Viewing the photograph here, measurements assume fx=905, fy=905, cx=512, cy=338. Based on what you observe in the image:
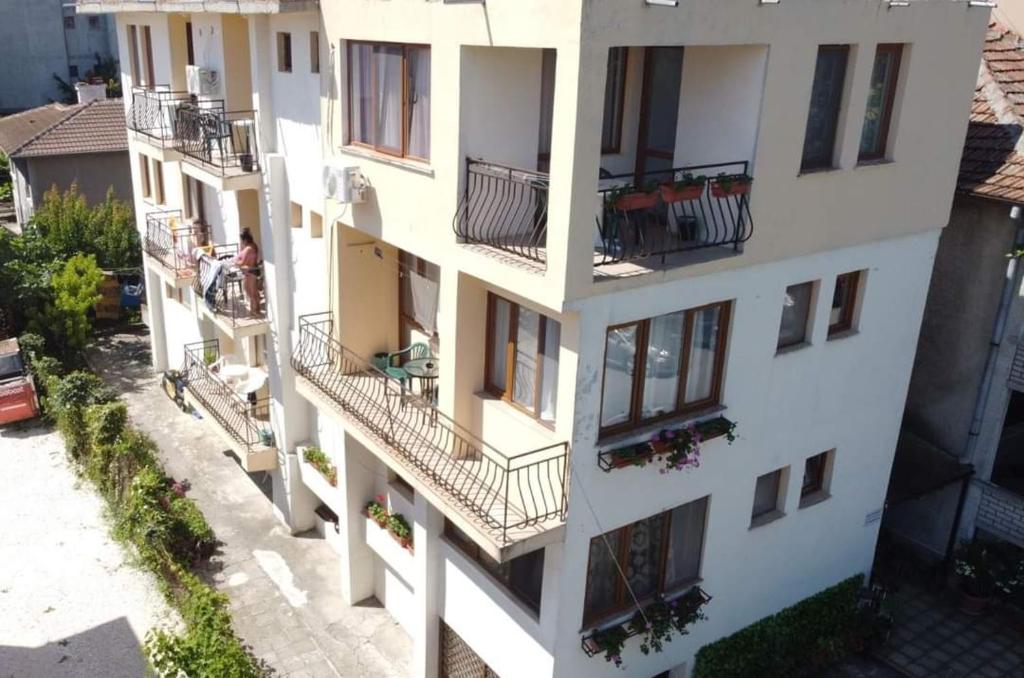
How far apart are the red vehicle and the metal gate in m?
15.9

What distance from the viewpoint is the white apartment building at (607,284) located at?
38.1ft

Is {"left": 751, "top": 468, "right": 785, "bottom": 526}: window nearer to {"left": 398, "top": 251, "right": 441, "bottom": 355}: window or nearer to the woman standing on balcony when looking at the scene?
{"left": 398, "top": 251, "right": 441, "bottom": 355}: window

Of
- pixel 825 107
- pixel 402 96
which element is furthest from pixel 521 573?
pixel 825 107

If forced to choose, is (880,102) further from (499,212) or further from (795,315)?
(499,212)

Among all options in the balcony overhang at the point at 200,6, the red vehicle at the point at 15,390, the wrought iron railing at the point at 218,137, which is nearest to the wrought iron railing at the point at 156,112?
the wrought iron railing at the point at 218,137

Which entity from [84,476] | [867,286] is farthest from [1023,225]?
[84,476]

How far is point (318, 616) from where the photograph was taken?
18.1 meters

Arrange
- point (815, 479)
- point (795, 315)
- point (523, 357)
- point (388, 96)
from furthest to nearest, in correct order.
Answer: point (815, 479), point (795, 315), point (388, 96), point (523, 357)

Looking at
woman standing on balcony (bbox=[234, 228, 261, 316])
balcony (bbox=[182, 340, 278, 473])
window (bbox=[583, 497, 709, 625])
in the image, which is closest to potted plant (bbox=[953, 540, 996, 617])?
window (bbox=[583, 497, 709, 625])

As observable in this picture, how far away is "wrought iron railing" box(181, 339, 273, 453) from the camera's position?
20359 mm

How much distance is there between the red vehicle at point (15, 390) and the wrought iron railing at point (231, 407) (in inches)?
233

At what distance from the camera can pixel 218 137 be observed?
63.0 feet

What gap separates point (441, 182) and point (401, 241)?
62.7 inches

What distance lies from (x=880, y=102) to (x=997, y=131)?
4889 millimetres
